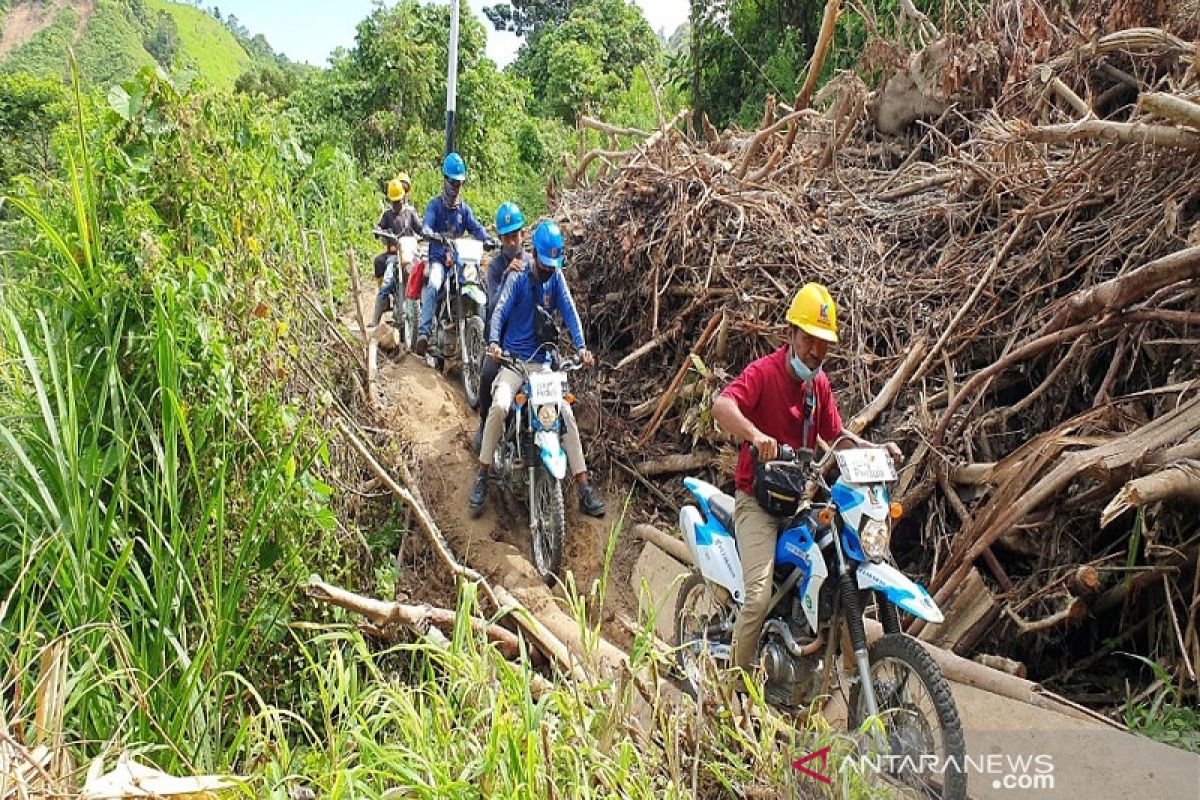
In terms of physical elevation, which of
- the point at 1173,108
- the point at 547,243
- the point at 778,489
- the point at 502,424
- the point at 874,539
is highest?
the point at 1173,108

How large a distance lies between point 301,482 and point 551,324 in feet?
8.43

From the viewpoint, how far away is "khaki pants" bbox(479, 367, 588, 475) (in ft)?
21.4

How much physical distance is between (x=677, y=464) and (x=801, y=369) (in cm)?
289

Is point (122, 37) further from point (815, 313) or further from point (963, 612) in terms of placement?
point (963, 612)

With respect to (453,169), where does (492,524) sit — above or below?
below

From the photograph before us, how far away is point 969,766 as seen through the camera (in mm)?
3818

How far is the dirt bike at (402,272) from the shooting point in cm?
957

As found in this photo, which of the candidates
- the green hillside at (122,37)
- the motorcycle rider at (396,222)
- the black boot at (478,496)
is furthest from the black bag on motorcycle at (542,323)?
the green hillside at (122,37)

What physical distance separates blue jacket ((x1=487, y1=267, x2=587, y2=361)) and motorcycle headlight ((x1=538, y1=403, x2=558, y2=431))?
1.91 feet

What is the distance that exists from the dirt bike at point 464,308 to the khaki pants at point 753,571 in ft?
14.8

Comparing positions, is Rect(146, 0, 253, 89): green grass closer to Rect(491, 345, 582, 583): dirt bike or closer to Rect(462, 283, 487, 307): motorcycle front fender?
Rect(462, 283, 487, 307): motorcycle front fender

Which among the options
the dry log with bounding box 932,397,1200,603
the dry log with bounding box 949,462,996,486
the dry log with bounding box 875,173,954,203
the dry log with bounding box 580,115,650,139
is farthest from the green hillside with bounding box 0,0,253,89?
the dry log with bounding box 932,397,1200,603

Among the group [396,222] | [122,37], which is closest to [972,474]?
[396,222]

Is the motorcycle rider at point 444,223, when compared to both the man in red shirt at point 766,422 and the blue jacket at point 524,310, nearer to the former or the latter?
the blue jacket at point 524,310
